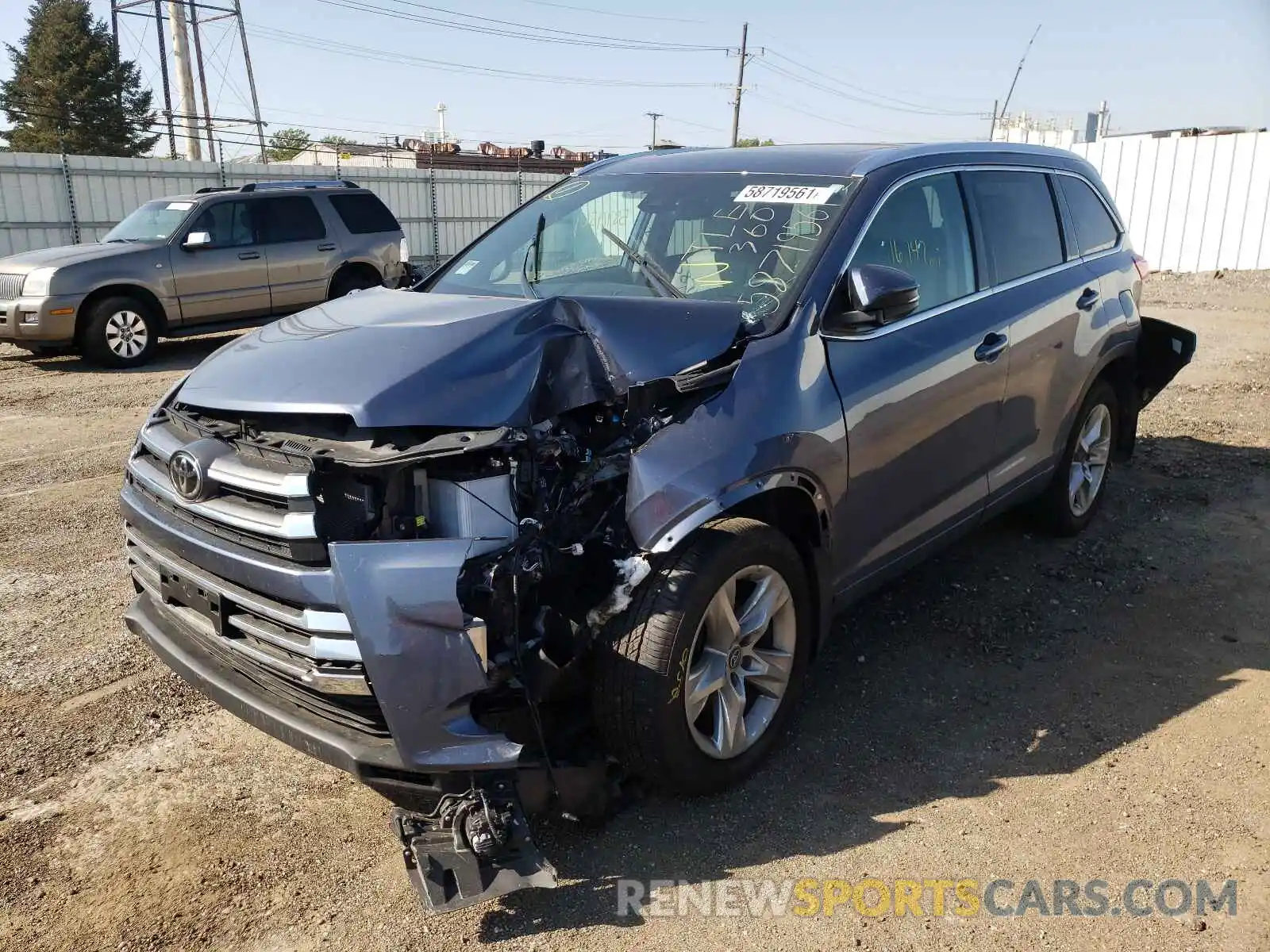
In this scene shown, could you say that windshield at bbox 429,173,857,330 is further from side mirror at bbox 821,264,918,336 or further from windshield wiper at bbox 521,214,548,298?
side mirror at bbox 821,264,918,336

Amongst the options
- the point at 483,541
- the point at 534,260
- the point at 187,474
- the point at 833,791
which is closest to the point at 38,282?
the point at 534,260

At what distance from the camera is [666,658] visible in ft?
9.27

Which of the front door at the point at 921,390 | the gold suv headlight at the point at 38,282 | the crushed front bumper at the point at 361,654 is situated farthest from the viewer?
the gold suv headlight at the point at 38,282

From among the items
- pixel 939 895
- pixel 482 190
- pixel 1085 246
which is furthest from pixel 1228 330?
pixel 482 190

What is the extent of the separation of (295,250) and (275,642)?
10.8 meters

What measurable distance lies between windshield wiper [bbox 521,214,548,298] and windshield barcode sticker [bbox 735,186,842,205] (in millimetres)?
885

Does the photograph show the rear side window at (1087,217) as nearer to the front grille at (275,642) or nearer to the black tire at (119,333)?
the front grille at (275,642)

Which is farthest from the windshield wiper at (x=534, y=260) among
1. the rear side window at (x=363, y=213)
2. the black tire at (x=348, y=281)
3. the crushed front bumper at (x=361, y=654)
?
the rear side window at (x=363, y=213)

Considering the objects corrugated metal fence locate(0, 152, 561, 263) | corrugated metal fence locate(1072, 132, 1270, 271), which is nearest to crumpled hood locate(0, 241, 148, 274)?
corrugated metal fence locate(0, 152, 561, 263)

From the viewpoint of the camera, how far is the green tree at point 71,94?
45.4 meters

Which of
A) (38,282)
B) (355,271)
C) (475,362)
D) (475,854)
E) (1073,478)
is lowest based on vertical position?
(475,854)

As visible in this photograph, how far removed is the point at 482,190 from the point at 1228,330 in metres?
16.9

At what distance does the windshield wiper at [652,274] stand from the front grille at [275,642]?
174 cm

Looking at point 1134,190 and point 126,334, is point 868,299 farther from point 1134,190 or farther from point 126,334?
point 1134,190
